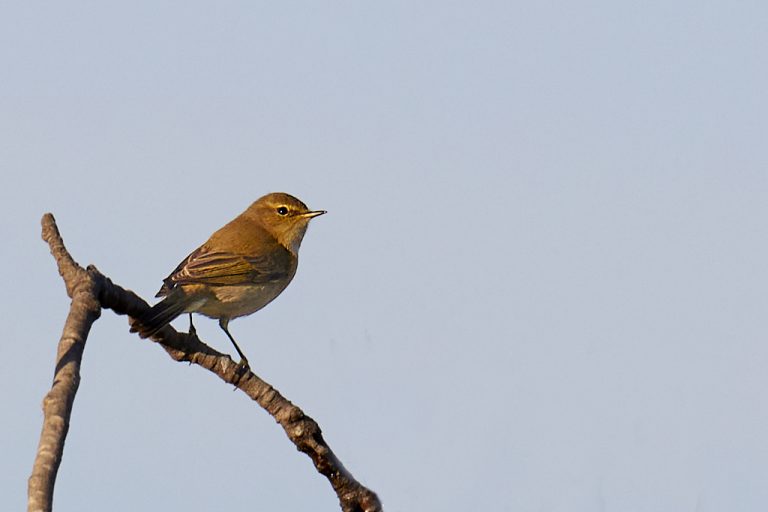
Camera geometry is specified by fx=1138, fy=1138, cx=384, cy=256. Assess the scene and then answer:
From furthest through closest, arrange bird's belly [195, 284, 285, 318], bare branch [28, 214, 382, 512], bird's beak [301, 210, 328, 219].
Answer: bird's beak [301, 210, 328, 219], bird's belly [195, 284, 285, 318], bare branch [28, 214, 382, 512]

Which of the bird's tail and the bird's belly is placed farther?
the bird's belly

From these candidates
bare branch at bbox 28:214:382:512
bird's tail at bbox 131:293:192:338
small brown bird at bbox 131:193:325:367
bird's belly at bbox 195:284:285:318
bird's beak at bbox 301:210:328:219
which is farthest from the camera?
bird's beak at bbox 301:210:328:219

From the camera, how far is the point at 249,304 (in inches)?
459

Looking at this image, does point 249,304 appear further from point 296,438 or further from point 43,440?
point 43,440

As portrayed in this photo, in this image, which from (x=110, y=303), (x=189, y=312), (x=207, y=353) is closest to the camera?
(x=110, y=303)

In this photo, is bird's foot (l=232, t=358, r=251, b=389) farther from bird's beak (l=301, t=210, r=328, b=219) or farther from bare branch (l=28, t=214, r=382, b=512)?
bird's beak (l=301, t=210, r=328, b=219)

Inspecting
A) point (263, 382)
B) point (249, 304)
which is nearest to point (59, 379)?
point (263, 382)

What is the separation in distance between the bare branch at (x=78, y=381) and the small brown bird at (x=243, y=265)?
114 inches

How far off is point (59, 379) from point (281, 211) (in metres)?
9.06

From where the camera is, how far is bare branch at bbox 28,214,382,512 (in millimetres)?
3998

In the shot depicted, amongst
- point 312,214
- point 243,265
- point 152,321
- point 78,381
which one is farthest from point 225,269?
point 78,381

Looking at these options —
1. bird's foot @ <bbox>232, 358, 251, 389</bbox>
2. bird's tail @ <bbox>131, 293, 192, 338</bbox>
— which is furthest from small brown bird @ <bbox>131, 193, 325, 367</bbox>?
bird's foot @ <bbox>232, 358, 251, 389</bbox>

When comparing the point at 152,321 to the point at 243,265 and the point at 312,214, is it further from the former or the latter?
the point at 312,214

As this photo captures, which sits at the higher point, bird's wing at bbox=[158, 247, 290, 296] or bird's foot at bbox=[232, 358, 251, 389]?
bird's wing at bbox=[158, 247, 290, 296]
